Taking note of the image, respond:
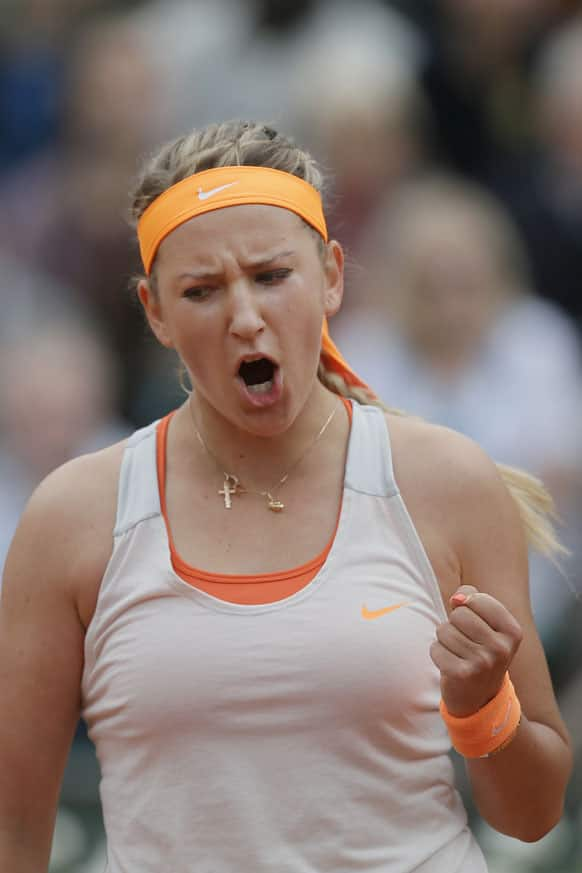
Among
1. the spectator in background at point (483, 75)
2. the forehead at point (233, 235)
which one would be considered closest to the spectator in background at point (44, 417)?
the spectator in background at point (483, 75)

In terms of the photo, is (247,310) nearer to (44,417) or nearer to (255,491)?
(255,491)

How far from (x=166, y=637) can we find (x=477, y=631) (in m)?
0.49

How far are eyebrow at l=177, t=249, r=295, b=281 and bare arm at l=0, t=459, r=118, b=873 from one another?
37 centimetres

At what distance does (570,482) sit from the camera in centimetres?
452

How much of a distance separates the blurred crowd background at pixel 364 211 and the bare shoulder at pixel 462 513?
2032 millimetres

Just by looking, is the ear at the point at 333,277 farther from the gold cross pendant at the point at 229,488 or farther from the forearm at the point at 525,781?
the forearm at the point at 525,781

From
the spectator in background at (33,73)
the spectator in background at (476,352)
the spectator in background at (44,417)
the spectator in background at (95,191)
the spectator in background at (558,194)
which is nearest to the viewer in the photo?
the spectator in background at (476,352)

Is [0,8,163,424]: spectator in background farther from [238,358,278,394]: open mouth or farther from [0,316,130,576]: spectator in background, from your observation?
[238,358,278,394]: open mouth

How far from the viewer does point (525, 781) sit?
2.42 meters

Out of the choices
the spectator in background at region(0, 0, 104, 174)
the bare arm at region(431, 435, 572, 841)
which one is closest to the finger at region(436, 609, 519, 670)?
the bare arm at region(431, 435, 572, 841)

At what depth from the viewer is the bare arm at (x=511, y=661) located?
7.81 ft

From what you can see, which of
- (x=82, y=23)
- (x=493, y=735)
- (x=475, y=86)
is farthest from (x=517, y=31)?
(x=493, y=735)

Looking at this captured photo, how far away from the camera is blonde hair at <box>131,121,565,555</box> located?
2504 millimetres

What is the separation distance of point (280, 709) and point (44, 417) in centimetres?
252
